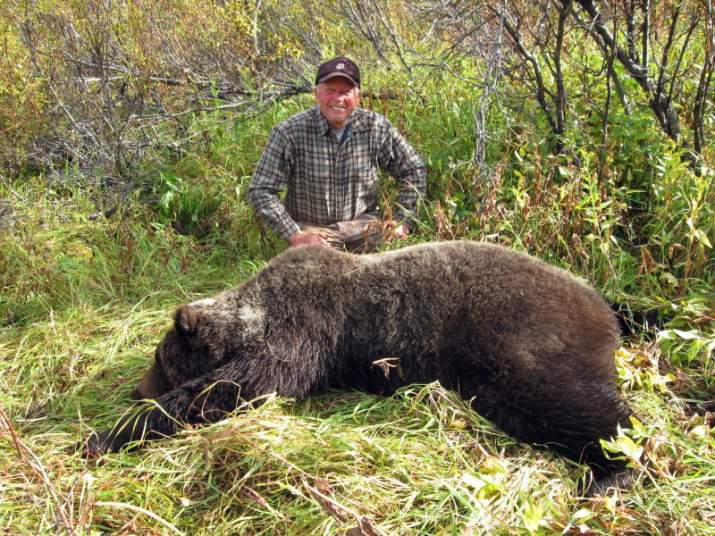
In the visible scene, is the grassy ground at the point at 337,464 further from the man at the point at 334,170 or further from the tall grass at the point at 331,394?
the man at the point at 334,170

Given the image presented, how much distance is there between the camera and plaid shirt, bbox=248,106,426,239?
15.3ft

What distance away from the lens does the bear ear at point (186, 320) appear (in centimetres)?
301

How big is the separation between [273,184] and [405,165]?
3.51 ft

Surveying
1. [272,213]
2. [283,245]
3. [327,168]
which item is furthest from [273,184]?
[283,245]

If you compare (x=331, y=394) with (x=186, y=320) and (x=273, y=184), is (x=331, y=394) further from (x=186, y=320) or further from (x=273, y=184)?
(x=273, y=184)

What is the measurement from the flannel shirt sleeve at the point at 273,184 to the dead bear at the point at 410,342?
134 centimetres

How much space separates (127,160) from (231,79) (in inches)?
74.6

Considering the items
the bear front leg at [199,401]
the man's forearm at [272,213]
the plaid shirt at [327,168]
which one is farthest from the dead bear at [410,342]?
the plaid shirt at [327,168]

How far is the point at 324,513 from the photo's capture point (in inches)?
92.5

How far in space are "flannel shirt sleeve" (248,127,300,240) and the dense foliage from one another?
43 cm

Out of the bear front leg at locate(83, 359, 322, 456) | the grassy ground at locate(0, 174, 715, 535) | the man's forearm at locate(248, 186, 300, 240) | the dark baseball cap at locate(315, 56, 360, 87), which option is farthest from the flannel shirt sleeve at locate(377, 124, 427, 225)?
the bear front leg at locate(83, 359, 322, 456)

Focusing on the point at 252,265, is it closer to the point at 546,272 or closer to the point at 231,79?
the point at 546,272

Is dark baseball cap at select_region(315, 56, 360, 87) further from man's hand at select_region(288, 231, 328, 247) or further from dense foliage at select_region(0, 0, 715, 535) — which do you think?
man's hand at select_region(288, 231, 328, 247)

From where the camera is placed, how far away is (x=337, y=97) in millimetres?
4465
